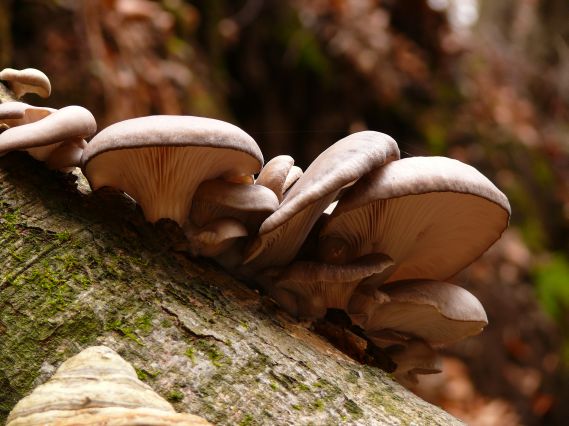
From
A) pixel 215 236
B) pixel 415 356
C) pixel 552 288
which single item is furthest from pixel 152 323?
pixel 552 288

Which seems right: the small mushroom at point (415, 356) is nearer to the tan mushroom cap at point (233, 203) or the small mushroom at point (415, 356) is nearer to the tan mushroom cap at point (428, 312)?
the tan mushroom cap at point (428, 312)

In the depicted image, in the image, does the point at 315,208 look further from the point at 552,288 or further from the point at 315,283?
the point at 552,288

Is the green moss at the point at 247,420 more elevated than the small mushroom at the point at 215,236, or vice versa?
the small mushroom at the point at 215,236

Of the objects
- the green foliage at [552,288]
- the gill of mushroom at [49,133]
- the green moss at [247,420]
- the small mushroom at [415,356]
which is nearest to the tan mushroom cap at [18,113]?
the gill of mushroom at [49,133]

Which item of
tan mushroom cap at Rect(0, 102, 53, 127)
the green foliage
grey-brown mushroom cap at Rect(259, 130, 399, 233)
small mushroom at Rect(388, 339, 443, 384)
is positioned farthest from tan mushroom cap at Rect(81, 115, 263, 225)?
the green foliage

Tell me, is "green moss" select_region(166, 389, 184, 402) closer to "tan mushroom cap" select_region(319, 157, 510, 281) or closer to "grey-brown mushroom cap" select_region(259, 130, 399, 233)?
"grey-brown mushroom cap" select_region(259, 130, 399, 233)

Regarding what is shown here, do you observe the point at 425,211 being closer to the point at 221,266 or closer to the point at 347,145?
the point at 347,145
